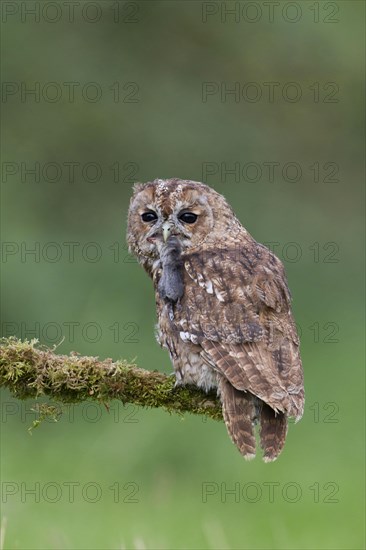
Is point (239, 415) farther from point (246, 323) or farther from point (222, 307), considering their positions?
point (222, 307)

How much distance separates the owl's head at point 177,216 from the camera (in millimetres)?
6125

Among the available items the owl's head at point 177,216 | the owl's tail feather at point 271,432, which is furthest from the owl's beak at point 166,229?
the owl's tail feather at point 271,432

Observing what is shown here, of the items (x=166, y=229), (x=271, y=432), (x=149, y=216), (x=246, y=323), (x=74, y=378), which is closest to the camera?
(x=74, y=378)

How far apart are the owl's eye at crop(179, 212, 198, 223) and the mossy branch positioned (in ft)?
3.58

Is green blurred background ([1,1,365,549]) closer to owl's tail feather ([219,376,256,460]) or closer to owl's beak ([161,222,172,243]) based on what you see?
owl's beak ([161,222,172,243])

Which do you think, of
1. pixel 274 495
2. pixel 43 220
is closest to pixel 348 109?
pixel 43 220

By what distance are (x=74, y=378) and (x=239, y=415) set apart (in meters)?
0.71

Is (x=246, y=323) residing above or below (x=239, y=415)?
above

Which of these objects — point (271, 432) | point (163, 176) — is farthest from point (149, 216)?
point (163, 176)

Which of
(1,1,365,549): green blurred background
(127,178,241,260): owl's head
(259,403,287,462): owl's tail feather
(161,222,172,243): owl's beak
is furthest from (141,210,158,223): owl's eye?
(1,1,365,549): green blurred background

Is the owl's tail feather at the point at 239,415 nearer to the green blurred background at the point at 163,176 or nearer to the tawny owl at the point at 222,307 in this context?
the tawny owl at the point at 222,307

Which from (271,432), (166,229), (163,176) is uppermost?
(163,176)

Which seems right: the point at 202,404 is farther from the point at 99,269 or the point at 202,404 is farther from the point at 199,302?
the point at 99,269

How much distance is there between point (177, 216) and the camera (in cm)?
614
